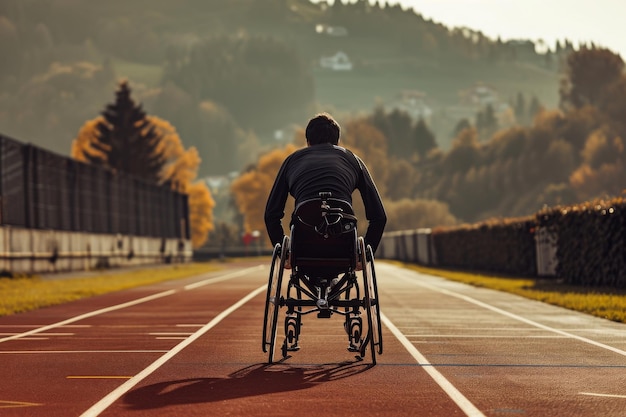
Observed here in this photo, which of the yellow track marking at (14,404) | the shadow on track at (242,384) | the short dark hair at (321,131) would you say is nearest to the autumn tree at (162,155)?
the short dark hair at (321,131)

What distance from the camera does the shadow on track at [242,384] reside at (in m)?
8.55

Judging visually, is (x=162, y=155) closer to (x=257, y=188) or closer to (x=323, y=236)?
(x=257, y=188)

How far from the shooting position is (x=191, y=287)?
30484 millimetres

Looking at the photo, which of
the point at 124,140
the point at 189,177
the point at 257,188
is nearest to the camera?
the point at 124,140

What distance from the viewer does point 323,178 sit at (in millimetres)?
10719

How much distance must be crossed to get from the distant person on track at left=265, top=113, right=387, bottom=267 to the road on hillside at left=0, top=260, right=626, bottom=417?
1367 mm

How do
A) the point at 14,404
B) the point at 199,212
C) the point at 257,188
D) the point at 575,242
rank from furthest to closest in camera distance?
1. the point at 257,188
2. the point at 199,212
3. the point at 575,242
4. the point at 14,404

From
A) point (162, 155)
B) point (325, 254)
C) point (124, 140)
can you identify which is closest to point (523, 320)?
point (325, 254)

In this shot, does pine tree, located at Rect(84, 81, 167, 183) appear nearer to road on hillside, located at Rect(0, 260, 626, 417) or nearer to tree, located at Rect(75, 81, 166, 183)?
tree, located at Rect(75, 81, 166, 183)

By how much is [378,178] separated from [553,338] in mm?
140918

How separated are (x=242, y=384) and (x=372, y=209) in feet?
8.13

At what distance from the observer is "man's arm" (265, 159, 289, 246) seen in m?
11.0

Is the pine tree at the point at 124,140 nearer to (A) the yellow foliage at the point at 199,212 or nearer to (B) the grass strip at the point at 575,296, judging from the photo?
(A) the yellow foliage at the point at 199,212

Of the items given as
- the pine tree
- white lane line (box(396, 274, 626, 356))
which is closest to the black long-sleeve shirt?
white lane line (box(396, 274, 626, 356))
